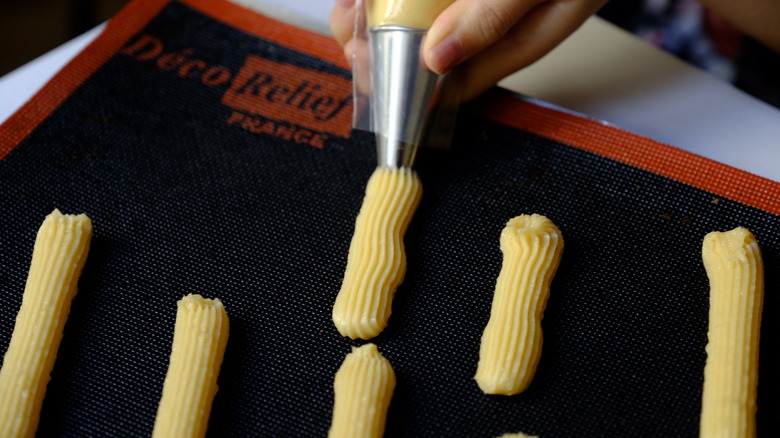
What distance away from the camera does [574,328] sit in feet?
3.26

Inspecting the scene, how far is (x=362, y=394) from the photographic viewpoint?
36.3 inches

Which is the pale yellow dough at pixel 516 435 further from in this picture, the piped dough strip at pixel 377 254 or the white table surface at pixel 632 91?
the white table surface at pixel 632 91

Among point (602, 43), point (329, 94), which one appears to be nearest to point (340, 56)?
point (329, 94)

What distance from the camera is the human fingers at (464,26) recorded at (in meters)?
1.03

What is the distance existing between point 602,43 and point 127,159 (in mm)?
783

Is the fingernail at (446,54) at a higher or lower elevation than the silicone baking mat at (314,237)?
higher

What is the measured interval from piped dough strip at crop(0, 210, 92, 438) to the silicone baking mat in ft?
0.08

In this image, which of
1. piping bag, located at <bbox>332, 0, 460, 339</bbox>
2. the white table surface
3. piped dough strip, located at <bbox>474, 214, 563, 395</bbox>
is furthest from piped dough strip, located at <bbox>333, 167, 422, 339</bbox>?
the white table surface

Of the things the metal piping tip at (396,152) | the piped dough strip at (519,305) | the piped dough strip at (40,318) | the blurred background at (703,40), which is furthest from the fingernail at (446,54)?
the blurred background at (703,40)

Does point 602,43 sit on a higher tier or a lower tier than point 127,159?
higher

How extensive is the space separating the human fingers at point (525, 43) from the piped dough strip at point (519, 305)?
0.76ft

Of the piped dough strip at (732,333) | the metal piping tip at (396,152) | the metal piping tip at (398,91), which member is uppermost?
the metal piping tip at (398,91)

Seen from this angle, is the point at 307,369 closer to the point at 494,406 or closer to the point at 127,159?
the point at 494,406

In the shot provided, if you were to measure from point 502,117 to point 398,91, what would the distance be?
0.18m
